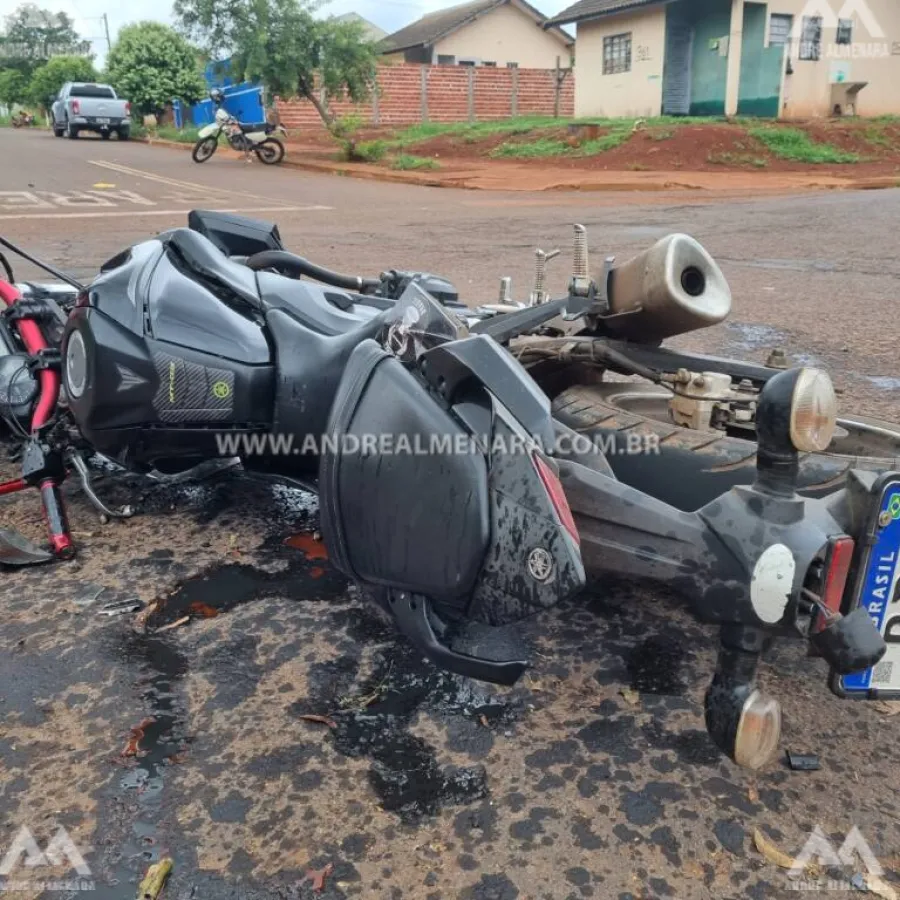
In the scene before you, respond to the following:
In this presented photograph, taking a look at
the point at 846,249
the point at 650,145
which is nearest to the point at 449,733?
the point at 846,249

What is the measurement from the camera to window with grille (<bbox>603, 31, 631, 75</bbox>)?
93.8 ft

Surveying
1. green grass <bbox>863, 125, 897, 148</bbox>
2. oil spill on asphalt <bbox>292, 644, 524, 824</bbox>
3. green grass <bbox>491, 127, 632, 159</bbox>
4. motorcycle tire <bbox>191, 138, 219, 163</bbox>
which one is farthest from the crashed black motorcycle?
green grass <bbox>863, 125, 897, 148</bbox>

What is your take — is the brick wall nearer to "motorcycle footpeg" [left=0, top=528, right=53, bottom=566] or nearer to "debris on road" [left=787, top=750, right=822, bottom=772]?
"motorcycle footpeg" [left=0, top=528, right=53, bottom=566]

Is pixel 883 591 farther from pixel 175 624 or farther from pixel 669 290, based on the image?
pixel 175 624

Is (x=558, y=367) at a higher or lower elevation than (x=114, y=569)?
higher

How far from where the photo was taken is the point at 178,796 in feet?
5.43

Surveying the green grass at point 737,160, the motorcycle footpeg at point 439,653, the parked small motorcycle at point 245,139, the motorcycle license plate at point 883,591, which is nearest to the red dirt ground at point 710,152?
the green grass at point 737,160

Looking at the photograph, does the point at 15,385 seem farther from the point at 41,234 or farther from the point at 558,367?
the point at 41,234

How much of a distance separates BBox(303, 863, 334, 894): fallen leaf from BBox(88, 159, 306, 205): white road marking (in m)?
13.3

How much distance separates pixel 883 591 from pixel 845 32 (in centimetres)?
3120

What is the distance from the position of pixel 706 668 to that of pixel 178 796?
1.14m

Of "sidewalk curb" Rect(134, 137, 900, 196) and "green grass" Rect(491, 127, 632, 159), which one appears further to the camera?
"green grass" Rect(491, 127, 632, 159)

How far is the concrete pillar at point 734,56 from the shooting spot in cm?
2548

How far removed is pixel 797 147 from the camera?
70.6 feet
